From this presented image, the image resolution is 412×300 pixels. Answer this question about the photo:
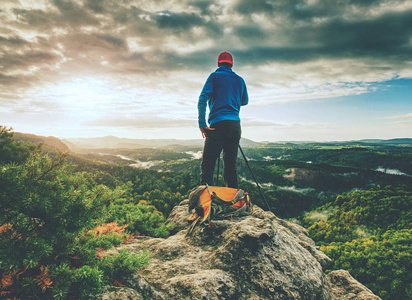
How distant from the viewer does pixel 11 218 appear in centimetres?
229

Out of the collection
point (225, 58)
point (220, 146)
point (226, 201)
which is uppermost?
point (225, 58)

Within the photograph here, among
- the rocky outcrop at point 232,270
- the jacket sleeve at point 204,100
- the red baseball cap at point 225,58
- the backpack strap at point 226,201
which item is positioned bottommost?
the rocky outcrop at point 232,270

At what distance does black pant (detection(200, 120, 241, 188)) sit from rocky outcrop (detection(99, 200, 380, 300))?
1716 mm

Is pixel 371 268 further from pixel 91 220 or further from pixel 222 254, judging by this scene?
pixel 91 220

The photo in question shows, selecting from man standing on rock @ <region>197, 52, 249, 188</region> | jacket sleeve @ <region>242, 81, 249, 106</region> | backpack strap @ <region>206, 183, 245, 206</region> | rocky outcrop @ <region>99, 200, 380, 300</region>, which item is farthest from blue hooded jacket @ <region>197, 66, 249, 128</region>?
rocky outcrop @ <region>99, 200, 380, 300</region>

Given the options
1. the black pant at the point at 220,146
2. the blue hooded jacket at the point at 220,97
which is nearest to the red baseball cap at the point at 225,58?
the blue hooded jacket at the point at 220,97

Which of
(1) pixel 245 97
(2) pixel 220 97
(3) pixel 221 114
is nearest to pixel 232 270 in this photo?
(3) pixel 221 114

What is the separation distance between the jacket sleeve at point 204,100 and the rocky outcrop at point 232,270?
2.92 m

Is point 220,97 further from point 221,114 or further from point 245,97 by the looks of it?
point 245,97

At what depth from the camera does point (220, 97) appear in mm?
5773

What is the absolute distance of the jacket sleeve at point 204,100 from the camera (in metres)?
5.56

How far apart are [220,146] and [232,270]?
Result: 333cm

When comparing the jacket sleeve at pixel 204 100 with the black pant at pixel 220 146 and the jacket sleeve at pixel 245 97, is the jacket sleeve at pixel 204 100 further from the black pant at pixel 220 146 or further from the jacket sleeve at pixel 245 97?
the jacket sleeve at pixel 245 97

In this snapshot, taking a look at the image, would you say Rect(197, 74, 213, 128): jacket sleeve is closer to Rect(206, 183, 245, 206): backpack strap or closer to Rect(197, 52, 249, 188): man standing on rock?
Rect(197, 52, 249, 188): man standing on rock
